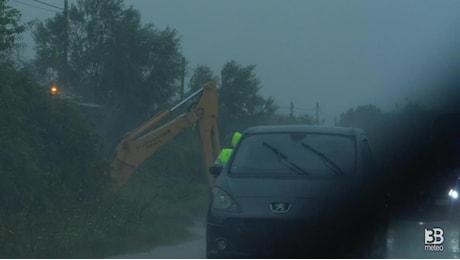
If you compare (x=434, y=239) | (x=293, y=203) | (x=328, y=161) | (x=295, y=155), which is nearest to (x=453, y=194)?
(x=434, y=239)

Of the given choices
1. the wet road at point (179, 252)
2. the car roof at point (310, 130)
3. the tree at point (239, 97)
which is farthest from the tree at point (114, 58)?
the car roof at point (310, 130)

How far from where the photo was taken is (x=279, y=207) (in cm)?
1003

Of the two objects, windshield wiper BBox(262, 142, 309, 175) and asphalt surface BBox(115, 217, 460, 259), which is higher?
windshield wiper BBox(262, 142, 309, 175)

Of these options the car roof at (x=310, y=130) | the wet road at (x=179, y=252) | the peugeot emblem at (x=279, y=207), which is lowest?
the wet road at (x=179, y=252)

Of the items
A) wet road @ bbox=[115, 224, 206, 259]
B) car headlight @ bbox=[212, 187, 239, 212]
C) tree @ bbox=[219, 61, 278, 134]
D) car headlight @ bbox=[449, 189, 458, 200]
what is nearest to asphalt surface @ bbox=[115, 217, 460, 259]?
wet road @ bbox=[115, 224, 206, 259]

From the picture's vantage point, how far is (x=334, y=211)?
1005 cm

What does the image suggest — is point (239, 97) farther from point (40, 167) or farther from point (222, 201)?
point (222, 201)

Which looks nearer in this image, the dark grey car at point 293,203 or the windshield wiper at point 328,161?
the dark grey car at point 293,203

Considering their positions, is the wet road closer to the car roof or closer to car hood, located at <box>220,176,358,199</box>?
the car roof

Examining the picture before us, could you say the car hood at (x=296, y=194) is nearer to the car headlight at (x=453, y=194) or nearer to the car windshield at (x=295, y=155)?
the car windshield at (x=295, y=155)

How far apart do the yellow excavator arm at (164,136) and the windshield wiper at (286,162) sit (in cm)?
1075

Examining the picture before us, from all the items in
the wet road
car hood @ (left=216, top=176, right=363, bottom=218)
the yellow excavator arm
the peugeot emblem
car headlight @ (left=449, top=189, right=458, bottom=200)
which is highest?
the yellow excavator arm

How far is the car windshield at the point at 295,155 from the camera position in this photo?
1073cm

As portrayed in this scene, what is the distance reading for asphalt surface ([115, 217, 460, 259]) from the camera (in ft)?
37.6
